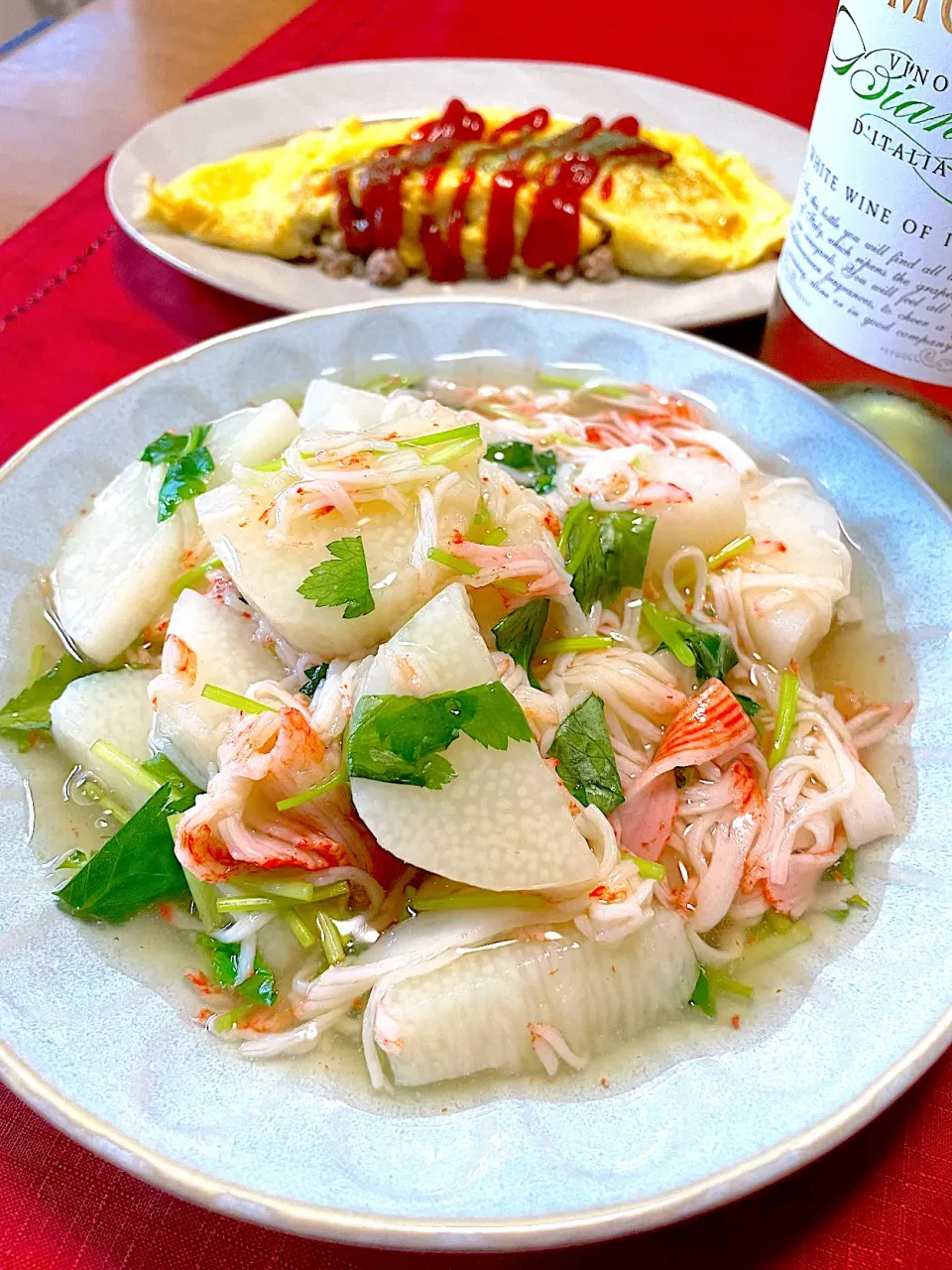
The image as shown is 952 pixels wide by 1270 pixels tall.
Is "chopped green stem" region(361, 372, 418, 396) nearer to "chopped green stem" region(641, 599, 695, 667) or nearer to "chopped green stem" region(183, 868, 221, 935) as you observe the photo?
"chopped green stem" region(641, 599, 695, 667)

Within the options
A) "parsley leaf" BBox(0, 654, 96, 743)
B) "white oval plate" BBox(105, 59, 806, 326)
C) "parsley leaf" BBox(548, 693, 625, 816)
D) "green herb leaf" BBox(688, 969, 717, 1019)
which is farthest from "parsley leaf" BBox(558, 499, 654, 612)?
"white oval plate" BBox(105, 59, 806, 326)

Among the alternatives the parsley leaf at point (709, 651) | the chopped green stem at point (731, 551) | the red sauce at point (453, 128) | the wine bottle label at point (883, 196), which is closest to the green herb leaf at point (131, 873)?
the parsley leaf at point (709, 651)

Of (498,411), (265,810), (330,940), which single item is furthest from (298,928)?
(498,411)

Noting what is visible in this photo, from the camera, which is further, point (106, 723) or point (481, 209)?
point (481, 209)

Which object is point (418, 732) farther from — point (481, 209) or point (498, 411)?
point (481, 209)

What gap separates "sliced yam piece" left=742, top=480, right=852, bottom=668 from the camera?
5.55 feet

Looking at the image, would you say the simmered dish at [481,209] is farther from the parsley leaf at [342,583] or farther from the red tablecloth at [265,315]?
the parsley leaf at [342,583]

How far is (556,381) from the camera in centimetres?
221

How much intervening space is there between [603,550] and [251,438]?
69 cm

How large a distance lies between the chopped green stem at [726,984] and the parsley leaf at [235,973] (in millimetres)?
618

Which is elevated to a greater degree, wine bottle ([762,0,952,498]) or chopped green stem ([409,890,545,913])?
wine bottle ([762,0,952,498])

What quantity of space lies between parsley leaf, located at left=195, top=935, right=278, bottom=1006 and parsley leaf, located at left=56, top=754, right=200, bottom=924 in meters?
0.10

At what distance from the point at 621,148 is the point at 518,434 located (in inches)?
62.2

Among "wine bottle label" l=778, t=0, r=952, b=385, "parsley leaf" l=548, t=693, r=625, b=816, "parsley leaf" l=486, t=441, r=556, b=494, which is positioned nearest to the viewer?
"parsley leaf" l=548, t=693, r=625, b=816
